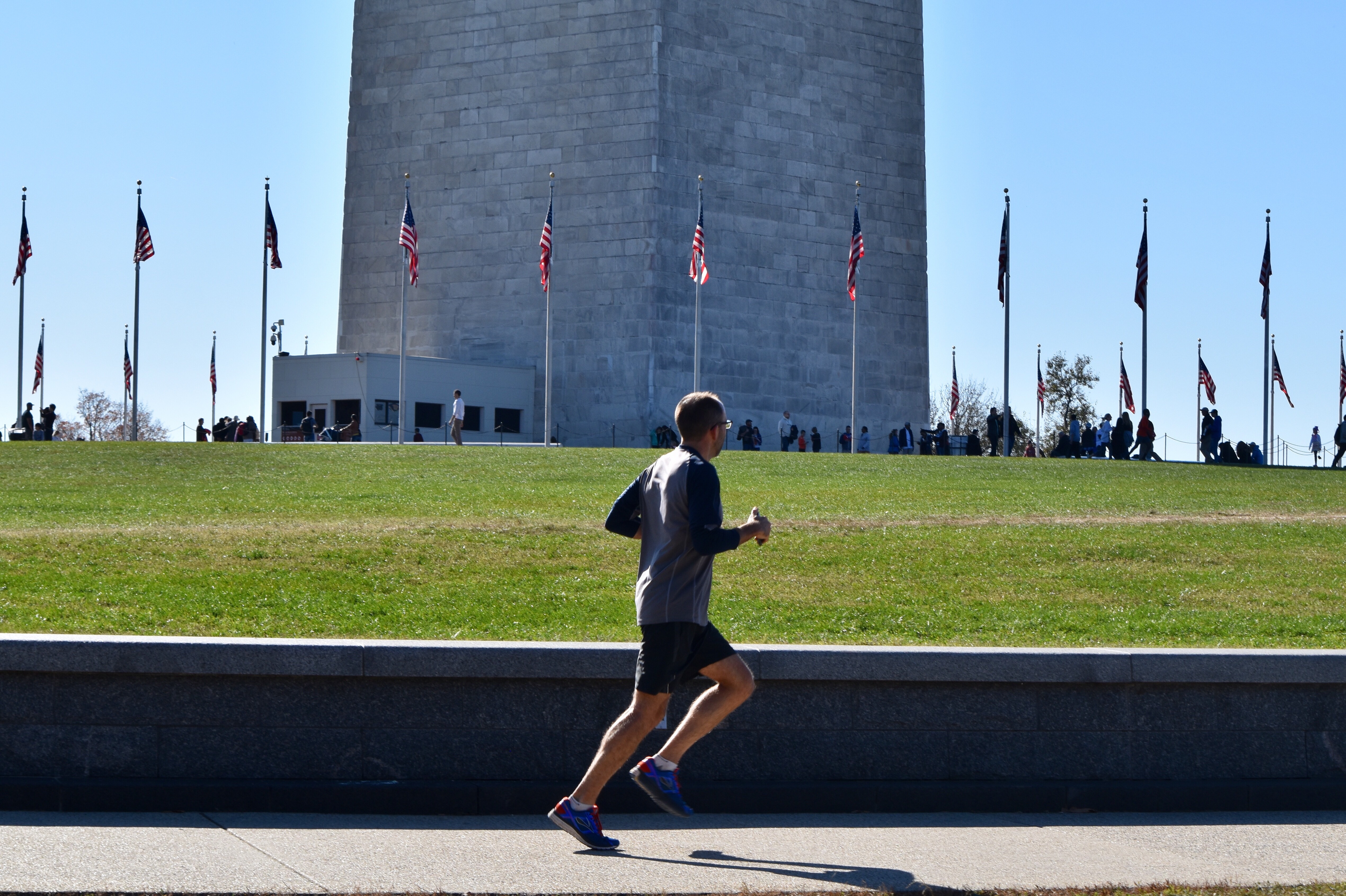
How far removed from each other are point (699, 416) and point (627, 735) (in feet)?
4.57

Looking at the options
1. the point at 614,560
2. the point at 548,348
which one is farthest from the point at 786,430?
the point at 614,560

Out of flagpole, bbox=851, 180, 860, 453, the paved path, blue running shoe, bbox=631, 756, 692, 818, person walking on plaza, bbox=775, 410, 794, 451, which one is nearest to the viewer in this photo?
the paved path

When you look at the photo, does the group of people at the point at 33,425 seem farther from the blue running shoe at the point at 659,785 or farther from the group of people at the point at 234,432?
the blue running shoe at the point at 659,785

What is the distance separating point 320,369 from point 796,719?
48.5m

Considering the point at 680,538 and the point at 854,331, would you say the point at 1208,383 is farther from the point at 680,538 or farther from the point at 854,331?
the point at 680,538

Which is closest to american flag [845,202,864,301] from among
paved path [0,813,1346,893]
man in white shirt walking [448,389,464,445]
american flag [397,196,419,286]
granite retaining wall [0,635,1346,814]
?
man in white shirt walking [448,389,464,445]

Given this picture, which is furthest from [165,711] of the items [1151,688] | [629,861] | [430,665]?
[1151,688]

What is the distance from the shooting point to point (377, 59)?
204 ft

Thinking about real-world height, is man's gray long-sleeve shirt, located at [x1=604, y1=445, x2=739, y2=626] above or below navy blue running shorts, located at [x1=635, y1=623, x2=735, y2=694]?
above

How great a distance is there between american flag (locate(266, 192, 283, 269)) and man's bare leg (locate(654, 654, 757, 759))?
139ft

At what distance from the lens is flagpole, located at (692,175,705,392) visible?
48969mm

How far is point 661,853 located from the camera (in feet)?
24.1

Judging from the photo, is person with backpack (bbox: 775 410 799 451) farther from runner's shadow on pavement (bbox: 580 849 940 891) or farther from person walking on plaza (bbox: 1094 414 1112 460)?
runner's shadow on pavement (bbox: 580 849 940 891)

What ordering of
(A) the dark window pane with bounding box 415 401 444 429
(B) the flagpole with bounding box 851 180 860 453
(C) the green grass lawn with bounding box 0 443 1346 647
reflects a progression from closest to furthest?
(C) the green grass lawn with bounding box 0 443 1346 647 < (A) the dark window pane with bounding box 415 401 444 429 < (B) the flagpole with bounding box 851 180 860 453
